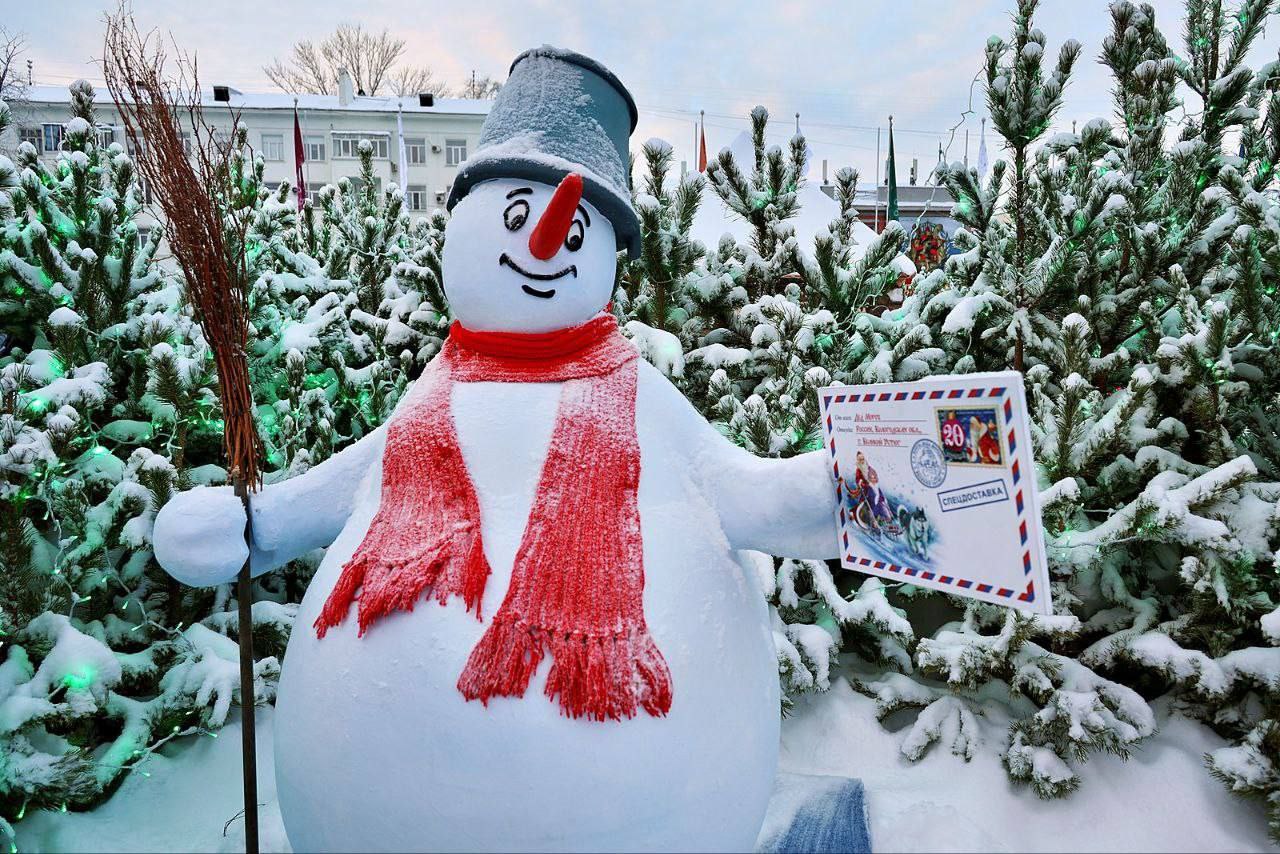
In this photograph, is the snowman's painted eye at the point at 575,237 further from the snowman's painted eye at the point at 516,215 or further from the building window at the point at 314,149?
the building window at the point at 314,149

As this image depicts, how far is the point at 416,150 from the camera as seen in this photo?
2542 cm

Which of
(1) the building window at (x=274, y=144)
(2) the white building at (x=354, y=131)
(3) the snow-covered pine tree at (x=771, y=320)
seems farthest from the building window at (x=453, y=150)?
(3) the snow-covered pine tree at (x=771, y=320)

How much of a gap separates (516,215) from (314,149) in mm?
25400

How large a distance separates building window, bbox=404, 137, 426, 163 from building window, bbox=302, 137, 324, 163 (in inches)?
96.7

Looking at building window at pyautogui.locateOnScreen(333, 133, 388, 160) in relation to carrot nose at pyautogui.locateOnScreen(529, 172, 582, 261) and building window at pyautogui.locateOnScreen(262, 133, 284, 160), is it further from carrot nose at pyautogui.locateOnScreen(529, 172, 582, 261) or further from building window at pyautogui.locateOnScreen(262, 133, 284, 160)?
carrot nose at pyautogui.locateOnScreen(529, 172, 582, 261)

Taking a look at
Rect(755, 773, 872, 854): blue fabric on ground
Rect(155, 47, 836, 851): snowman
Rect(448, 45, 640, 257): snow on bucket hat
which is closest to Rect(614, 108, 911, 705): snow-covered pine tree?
Rect(755, 773, 872, 854): blue fabric on ground

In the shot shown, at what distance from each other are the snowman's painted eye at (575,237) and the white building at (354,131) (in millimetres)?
21871

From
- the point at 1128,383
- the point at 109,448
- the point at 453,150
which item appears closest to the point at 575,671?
the point at 109,448

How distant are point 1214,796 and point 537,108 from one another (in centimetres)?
280

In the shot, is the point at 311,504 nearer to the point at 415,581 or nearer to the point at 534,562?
the point at 415,581

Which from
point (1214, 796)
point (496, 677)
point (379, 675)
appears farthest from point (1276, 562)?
point (379, 675)

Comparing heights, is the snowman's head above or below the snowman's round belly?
above

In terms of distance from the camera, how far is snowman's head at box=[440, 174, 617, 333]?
1.88 m

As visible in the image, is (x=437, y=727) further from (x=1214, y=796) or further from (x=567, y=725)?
(x=1214, y=796)
